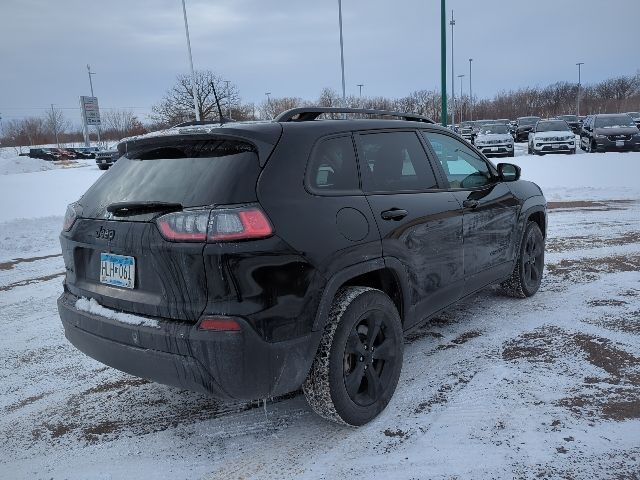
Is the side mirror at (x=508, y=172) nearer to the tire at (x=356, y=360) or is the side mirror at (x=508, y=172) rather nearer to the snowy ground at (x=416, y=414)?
the snowy ground at (x=416, y=414)

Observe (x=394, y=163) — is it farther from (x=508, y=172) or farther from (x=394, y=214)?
(x=508, y=172)

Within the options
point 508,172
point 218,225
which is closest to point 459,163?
point 508,172

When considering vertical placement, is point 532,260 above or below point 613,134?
below

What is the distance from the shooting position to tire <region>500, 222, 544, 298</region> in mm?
5035

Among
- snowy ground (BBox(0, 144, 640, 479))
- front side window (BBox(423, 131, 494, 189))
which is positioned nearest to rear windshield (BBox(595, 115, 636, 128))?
snowy ground (BBox(0, 144, 640, 479))

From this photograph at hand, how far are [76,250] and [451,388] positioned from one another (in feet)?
8.16

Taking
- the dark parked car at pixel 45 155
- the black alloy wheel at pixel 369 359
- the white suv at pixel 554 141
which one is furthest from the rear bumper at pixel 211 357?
the dark parked car at pixel 45 155

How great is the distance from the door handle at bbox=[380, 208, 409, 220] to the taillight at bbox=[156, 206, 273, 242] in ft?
3.00

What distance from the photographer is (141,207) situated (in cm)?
271

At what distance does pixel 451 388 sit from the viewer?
342 centimetres

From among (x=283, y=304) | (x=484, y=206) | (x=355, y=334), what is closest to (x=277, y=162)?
(x=283, y=304)

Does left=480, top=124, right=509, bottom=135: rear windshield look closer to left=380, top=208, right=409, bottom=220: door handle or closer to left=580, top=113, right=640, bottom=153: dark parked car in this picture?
left=580, top=113, right=640, bottom=153: dark parked car

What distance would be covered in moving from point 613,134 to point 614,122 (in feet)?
4.95

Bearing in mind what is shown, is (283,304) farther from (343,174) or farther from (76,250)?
(76,250)
